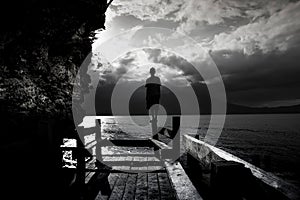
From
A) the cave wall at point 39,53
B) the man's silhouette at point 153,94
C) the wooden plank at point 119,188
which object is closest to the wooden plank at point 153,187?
the wooden plank at point 119,188

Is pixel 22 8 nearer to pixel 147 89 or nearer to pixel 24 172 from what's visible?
pixel 24 172

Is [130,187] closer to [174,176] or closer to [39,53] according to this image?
[174,176]

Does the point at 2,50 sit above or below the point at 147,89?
above

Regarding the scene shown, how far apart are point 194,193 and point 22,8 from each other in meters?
5.94

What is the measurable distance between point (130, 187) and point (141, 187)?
32 centimetres

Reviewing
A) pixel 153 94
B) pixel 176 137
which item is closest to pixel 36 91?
pixel 153 94

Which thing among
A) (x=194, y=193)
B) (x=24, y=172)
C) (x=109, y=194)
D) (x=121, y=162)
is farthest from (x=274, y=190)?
(x=121, y=162)

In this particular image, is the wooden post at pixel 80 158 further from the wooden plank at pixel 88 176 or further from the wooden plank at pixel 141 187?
the wooden plank at pixel 141 187

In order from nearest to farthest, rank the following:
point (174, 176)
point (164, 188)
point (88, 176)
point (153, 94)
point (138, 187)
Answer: point (174, 176) < point (164, 188) < point (138, 187) < point (88, 176) < point (153, 94)

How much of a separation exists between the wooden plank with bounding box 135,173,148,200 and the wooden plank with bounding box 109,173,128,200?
16.7 inches

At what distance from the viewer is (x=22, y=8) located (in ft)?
16.3

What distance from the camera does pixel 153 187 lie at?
550 cm

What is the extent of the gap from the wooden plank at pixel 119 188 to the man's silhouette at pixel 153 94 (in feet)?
9.52

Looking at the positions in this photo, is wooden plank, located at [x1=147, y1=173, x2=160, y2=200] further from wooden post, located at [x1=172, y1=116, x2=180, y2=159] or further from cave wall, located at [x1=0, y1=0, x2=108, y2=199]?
cave wall, located at [x1=0, y1=0, x2=108, y2=199]
